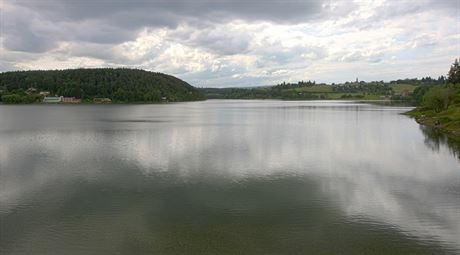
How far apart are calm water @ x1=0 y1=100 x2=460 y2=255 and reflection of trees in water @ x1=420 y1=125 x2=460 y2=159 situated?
269cm

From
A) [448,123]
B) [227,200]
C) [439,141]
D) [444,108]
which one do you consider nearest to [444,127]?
[448,123]

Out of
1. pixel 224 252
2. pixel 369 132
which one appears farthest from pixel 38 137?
pixel 369 132

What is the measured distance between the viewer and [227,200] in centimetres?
2414

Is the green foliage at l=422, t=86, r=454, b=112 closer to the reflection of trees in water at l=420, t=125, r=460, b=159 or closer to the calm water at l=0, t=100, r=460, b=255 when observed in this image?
the reflection of trees in water at l=420, t=125, r=460, b=159

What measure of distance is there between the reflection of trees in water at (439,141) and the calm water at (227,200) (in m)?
2.69

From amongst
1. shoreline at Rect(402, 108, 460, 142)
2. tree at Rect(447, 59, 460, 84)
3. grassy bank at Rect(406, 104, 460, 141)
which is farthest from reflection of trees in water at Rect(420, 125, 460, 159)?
tree at Rect(447, 59, 460, 84)

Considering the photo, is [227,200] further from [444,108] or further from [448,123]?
[444,108]

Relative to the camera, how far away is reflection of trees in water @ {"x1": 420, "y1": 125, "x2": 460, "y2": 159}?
156 ft

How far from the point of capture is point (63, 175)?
30797 mm

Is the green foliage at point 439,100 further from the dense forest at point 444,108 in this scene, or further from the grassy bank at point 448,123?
the grassy bank at point 448,123

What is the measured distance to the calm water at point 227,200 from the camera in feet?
58.4

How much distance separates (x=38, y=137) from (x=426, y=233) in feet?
168

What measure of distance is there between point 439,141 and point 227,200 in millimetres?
42508

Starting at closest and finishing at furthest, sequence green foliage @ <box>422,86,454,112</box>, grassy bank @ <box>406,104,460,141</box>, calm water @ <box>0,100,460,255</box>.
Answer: calm water @ <box>0,100,460,255</box>, grassy bank @ <box>406,104,460,141</box>, green foliage @ <box>422,86,454,112</box>
